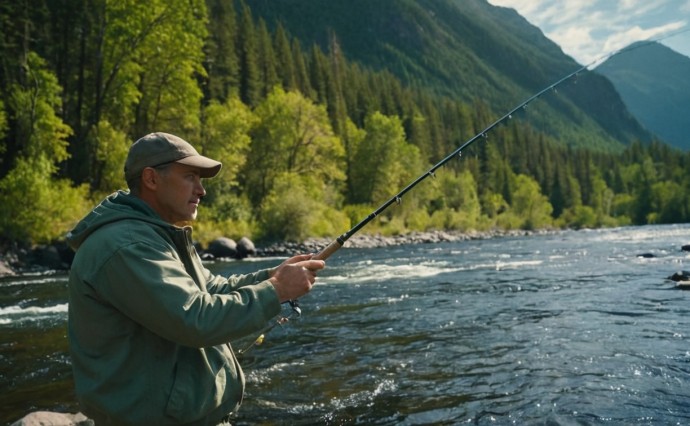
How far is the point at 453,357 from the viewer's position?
7.83 meters

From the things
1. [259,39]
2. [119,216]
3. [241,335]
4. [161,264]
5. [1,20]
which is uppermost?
[259,39]

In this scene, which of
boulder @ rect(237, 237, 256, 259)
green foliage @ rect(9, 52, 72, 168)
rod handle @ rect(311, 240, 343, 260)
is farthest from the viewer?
boulder @ rect(237, 237, 256, 259)

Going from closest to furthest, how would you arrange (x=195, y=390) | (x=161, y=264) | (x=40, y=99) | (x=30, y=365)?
(x=161, y=264) → (x=195, y=390) → (x=30, y=365) → (x=40, y=99)

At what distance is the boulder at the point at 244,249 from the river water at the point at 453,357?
1514 cm

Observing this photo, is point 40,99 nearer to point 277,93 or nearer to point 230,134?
point 230,134

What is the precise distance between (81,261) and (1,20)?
32.3m

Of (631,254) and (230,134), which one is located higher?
(230,134)

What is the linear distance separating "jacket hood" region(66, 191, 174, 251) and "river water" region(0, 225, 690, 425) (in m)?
3.91

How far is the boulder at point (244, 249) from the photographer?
30377 millimetres

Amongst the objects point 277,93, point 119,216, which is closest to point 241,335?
point 119,216

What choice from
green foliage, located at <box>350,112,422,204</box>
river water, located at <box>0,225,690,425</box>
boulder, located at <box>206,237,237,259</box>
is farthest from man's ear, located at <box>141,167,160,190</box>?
green foliage, located at <box>350,112,422,204</box>

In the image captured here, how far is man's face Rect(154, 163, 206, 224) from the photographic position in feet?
8.16

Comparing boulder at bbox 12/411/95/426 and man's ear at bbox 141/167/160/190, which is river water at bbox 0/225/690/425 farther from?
man's ear at bbox 141/167/160/190

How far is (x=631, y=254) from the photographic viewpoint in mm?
24172
